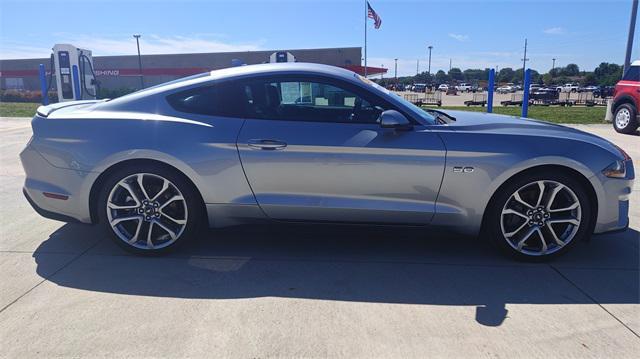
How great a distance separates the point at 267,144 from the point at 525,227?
214 centimetres

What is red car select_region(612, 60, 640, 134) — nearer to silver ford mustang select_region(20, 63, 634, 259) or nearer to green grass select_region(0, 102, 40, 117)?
silver ford mustang select_region(20, 63, 634, 259)

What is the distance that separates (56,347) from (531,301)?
115 inches

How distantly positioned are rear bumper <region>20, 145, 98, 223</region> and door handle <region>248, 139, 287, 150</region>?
1.28 metres

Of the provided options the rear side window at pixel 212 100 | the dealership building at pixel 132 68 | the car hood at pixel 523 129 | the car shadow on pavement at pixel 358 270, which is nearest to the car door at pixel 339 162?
the rear side window at pixel 212 100

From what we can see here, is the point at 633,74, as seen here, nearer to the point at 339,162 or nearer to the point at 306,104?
the point at 306,104

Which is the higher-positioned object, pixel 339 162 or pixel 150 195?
pixel 339 162

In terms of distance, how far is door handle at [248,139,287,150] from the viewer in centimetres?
340

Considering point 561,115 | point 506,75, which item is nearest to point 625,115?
point 561,115

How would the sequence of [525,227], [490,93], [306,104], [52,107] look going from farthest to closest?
[490,93], [52,107], [306,104], [525,227]

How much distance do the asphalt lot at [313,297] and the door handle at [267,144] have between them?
2.27ft

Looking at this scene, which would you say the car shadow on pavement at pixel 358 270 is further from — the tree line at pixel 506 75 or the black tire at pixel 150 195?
the tree line at pixel 506 75

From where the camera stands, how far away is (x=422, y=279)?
10.8 feet

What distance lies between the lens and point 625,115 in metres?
12.1

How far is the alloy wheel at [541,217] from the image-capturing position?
345 centimetres
